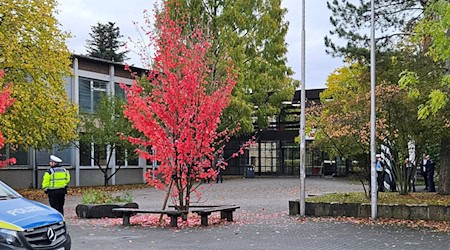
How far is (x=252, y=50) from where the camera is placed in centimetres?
4091

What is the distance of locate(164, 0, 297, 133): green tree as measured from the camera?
38.2 metres

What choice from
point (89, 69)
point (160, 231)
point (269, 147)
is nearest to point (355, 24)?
point (160, 231)

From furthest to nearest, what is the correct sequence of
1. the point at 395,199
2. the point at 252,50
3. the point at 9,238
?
the point at 252,50
the point at 395,199
the point at 9,238

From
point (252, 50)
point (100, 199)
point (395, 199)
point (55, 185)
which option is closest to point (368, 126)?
point (395, 199)

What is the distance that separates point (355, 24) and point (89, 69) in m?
20.6

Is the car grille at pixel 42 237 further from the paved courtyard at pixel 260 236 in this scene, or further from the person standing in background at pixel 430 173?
the person standing in background at pixel 430 173

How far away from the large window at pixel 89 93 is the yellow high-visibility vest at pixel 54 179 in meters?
20.4

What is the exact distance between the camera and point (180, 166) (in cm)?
1605

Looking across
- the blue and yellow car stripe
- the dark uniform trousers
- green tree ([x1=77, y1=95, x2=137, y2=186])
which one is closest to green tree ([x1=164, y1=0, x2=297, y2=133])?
green tree ([x1=77, y1=95, x2=137, y2=186])

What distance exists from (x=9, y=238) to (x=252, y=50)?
3390 cm

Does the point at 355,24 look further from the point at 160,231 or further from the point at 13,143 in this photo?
the point at 13,143

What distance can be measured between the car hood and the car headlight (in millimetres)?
150

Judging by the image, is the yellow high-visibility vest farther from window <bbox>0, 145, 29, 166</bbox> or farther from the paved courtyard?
window <bbox>0, 145, 29, 166</bbox>

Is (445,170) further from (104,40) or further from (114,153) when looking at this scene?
(104,40)
